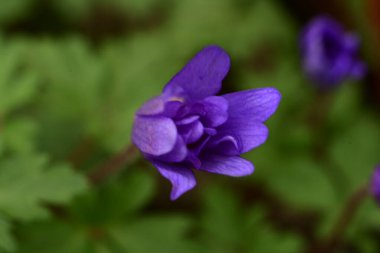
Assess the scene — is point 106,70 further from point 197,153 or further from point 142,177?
point 197,153

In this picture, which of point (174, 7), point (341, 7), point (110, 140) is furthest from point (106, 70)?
point (341, 7)


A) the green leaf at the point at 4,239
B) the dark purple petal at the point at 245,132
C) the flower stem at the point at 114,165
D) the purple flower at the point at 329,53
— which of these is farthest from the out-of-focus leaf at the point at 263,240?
the green leaf at the point at 4,239

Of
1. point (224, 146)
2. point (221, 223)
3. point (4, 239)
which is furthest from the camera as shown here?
point (221, 223)

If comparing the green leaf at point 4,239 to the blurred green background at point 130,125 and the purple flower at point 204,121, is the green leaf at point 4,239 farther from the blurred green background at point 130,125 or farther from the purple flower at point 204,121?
the purple flower at point 204,121

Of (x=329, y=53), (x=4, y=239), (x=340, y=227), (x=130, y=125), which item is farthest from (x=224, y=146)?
(x=329, y=53)

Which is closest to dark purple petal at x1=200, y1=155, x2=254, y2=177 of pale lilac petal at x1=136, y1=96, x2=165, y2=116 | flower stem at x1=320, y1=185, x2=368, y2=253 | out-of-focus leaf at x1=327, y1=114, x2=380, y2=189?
pale lilac petal at x1=136, y1=96, x2=165, y2=116

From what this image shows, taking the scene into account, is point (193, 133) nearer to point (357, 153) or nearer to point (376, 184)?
point (376, 184)

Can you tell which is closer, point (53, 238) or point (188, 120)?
point (188, 120)
